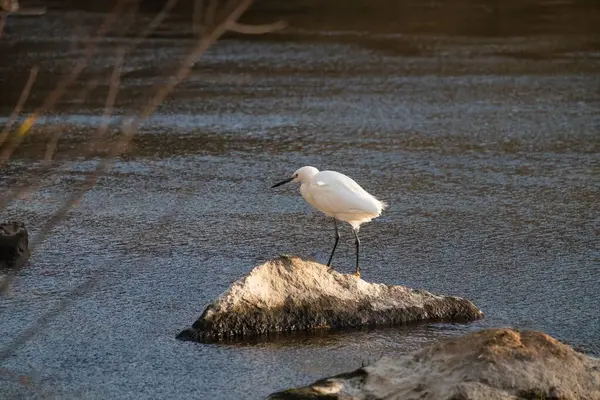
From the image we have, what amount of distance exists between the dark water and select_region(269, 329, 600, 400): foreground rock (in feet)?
1.72

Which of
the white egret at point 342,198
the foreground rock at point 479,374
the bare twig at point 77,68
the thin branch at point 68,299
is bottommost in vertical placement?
the thin branch at point 68,299

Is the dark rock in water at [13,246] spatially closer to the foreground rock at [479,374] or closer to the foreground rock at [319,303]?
the foreground rock at [319,303]

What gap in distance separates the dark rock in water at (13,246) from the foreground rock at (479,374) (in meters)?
2.70

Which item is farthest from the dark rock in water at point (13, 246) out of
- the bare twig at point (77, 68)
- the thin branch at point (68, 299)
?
the bare twig at point (77, 68)

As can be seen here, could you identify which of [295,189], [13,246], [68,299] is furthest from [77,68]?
[295,189]

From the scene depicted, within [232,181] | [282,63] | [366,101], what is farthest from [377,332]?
[282,63]

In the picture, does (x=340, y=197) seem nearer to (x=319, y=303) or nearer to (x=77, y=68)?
(x=319, y=303)

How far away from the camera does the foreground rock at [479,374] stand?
446 centimetres

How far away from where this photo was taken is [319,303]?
5.88 meters

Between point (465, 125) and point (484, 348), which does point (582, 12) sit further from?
point (484, 348)

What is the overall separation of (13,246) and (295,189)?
276 cm

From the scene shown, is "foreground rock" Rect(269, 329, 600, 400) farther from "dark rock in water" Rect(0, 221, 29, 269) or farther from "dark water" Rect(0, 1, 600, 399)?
"dark rock in water" Rect(0, 221, 29, 269)

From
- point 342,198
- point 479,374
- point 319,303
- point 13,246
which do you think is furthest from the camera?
point 13,246

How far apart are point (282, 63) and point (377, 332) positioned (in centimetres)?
759
